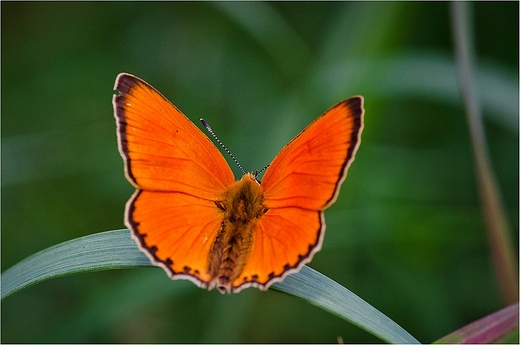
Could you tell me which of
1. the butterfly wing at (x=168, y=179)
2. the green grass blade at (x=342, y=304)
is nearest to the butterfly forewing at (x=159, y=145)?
the butterfly wing at (x=168, y=179)

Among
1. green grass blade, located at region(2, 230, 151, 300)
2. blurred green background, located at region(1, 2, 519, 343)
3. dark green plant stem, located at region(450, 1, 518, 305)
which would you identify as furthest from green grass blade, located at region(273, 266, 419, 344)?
blurred green background, located at region(1, 2, 519, 343)

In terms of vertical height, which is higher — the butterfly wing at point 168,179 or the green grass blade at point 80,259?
the butterfly wing at point 168,179

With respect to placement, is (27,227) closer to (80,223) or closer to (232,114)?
(80,223)

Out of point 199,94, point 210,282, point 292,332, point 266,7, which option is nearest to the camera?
point 210,282

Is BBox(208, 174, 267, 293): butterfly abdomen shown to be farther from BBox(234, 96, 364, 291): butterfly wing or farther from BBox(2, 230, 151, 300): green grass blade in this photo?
BBox(2, 230, 151, 300): green grass blade

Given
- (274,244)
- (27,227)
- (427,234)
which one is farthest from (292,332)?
(27,227)

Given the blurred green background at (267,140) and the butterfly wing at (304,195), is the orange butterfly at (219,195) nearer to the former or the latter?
the butterfly wing at (304,195)
